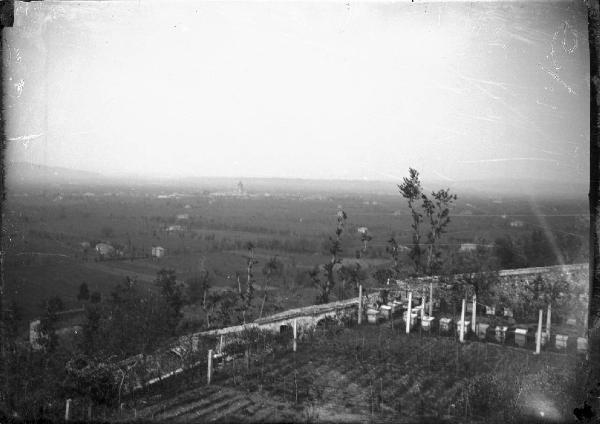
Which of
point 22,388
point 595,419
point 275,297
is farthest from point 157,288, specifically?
point 595,419

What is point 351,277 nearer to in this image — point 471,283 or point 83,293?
point 471,283

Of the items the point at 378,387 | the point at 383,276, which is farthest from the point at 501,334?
the point at 383,276

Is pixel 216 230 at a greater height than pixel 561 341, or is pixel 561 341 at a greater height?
pixel 216 230

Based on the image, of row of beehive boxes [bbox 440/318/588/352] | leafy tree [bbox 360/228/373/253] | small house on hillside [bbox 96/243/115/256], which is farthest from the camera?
leafy tree [bbox 360/228/373/253]

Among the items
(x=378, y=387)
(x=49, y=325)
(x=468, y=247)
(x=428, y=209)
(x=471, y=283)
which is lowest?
(x=49, y=325)

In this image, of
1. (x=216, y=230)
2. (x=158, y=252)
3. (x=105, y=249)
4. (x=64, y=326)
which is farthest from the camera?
(x=216, y=230)

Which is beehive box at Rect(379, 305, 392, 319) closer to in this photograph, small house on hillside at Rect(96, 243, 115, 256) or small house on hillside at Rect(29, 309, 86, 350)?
small house on hillside at Rect(29, 309, 86, 350)

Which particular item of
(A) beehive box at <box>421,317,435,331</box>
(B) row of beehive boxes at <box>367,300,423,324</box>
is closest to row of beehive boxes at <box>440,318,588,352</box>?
(A) beehive box at <box>421,317,435,331</box>
